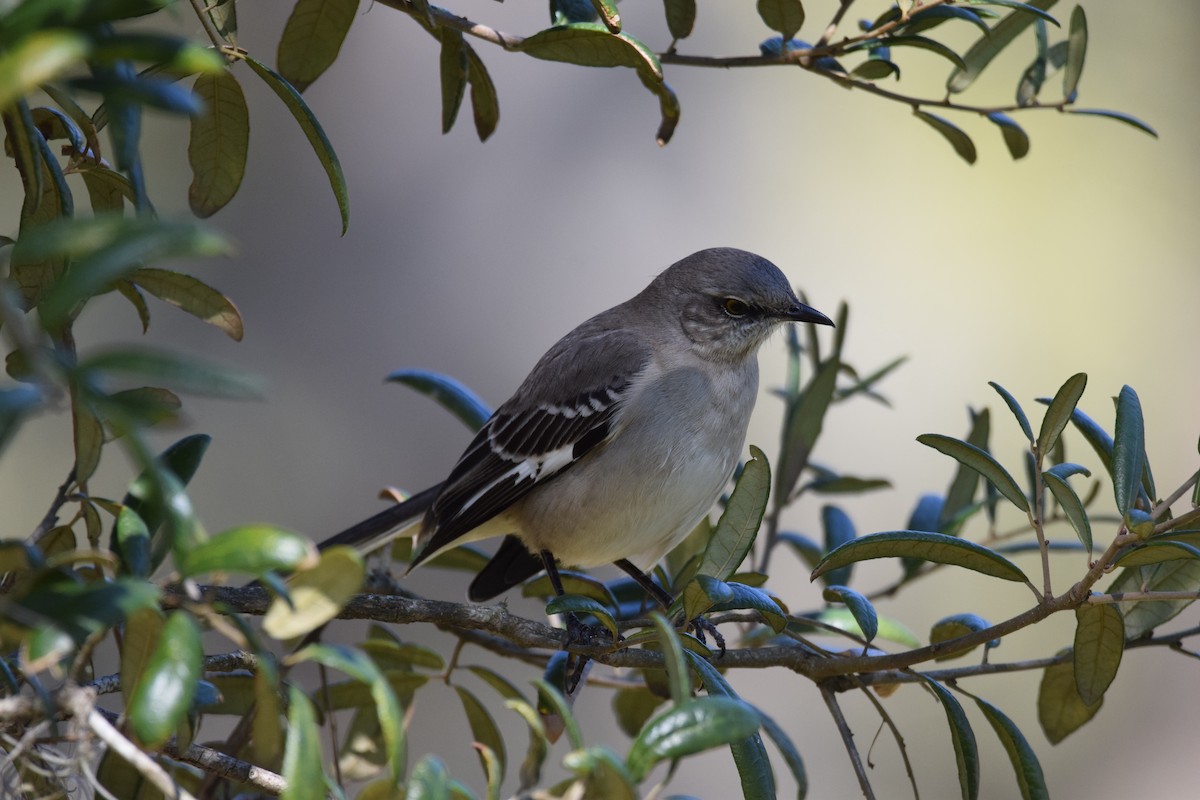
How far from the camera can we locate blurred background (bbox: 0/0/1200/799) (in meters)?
4.86

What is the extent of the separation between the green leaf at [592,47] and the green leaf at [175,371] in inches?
46.6

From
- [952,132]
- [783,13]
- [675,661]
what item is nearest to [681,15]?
[783,13]

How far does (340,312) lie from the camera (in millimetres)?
4977

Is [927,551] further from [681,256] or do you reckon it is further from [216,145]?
[681,256]

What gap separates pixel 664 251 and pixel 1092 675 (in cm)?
361

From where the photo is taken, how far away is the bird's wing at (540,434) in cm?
299

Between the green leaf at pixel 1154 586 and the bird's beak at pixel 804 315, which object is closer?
the green leaf at pixel 1154 586

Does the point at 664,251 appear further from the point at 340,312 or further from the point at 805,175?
the point at 340,312

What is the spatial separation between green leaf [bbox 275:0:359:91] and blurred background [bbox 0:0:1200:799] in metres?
2.97

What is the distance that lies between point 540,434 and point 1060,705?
1.51 meters

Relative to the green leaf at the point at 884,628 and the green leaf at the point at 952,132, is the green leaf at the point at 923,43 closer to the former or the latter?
the green leaf at the point at 952,132

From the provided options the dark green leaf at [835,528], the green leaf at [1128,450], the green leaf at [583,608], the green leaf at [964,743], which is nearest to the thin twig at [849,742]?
the green leaf at [964,743]

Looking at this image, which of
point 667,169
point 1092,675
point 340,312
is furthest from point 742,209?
point 1092,675

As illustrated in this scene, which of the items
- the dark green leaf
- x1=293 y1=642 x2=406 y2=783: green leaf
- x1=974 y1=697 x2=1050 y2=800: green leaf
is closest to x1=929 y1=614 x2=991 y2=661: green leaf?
x1=974 y1=697 x2=1050 y2=800: green leaf
